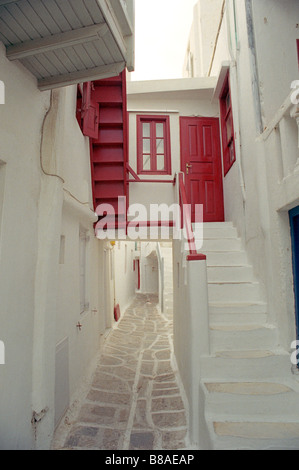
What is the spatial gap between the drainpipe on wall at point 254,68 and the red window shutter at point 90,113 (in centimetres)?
264

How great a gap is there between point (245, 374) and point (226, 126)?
5.06m

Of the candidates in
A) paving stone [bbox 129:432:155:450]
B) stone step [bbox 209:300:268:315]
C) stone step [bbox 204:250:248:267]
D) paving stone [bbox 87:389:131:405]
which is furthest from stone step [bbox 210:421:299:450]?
stone step [bbox 204:250:248:267]

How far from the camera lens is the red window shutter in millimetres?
4602

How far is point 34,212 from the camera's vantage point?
2.71m

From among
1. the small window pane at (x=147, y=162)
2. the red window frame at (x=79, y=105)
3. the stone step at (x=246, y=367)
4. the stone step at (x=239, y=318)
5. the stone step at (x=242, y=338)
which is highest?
the red window frame at (x=79, y=105)

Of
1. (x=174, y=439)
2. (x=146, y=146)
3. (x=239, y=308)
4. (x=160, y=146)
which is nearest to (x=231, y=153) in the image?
(x=160, y=146)

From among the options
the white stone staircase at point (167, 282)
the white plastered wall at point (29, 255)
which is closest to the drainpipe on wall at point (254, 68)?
the white plastered wall at point (29, 255)

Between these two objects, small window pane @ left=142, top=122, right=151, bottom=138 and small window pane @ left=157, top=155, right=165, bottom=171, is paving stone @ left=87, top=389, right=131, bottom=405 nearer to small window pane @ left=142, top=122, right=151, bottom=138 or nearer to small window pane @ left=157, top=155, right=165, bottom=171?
small window pane @ left=157, top=155, right=165, bottom=171

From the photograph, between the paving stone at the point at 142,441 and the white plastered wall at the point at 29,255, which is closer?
the white plastered wall at the point at 29,255

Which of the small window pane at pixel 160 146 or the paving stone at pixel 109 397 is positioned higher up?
the small window pane at pixel 160 146

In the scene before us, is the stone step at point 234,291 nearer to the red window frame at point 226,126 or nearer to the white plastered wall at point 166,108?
the red window frame at point 226,126

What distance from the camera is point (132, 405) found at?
12.5ft

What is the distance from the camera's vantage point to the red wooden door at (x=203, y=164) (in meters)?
6.37
